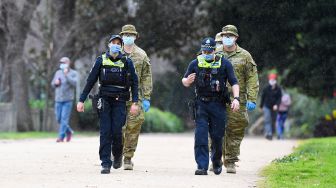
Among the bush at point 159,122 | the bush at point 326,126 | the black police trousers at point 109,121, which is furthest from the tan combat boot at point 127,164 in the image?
the bush at point 159,122

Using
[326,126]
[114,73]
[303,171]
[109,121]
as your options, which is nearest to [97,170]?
[109,121]

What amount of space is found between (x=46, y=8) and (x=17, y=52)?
11.5 feet

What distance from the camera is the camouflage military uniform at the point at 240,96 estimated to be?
13211 mm

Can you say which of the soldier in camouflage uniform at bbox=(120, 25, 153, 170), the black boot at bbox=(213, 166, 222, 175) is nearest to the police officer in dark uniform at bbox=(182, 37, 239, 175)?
the black boot at bbox=(213, 166, 222, 175)

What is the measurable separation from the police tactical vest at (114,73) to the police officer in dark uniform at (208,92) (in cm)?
76

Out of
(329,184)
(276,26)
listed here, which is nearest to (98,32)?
(276,26)

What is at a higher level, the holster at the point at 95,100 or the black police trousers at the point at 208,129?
the holster at the point at 95,100

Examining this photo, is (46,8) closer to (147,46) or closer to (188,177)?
(147,46)

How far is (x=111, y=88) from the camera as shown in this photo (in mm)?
12352

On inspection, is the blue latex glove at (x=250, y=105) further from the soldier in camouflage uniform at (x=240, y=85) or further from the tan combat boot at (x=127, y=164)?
the tan combat boot at (x=127, y=164)

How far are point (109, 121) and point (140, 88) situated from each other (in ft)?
4.24

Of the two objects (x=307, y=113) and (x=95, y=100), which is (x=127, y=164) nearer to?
(x=95, y=100)

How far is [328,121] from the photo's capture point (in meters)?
32.1

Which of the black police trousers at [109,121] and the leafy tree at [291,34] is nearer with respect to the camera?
the black police trousers at [109,121]
